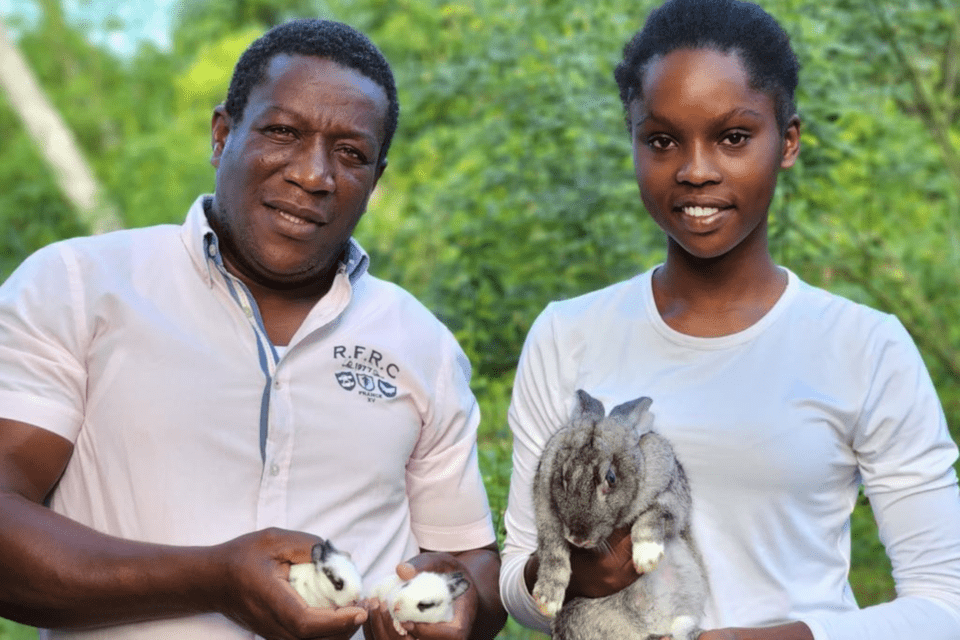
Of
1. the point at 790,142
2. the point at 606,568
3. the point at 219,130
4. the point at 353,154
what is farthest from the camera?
the point at 219,130

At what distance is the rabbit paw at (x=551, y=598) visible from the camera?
9.57 ft

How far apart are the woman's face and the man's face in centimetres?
85

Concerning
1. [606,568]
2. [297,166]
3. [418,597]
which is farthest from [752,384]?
A: [297,166]

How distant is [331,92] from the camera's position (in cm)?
340

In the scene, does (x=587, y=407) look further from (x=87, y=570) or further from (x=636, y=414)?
(x=87, y=570)

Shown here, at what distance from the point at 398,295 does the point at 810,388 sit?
4.41ft

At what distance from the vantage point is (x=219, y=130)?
11.9 feet

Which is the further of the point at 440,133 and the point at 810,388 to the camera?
the point at 440,133

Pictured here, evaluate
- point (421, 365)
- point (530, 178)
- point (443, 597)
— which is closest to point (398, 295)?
point (421, 365)

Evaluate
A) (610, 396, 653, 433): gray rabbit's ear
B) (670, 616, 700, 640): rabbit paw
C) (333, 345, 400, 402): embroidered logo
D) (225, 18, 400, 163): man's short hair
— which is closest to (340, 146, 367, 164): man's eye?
(225, 18, 400, 163): man's short hair

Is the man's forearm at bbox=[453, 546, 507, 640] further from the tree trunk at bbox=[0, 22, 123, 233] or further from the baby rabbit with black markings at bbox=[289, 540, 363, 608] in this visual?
the tree trunk at bbox=[0, 22, 123, 233]

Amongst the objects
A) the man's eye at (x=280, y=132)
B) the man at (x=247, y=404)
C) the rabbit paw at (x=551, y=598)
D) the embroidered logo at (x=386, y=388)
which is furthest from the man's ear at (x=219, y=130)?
the rabbit paw at (x=551, y=598)

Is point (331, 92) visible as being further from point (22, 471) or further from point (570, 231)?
point (570, 231)

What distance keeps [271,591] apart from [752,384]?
1.26 meters
